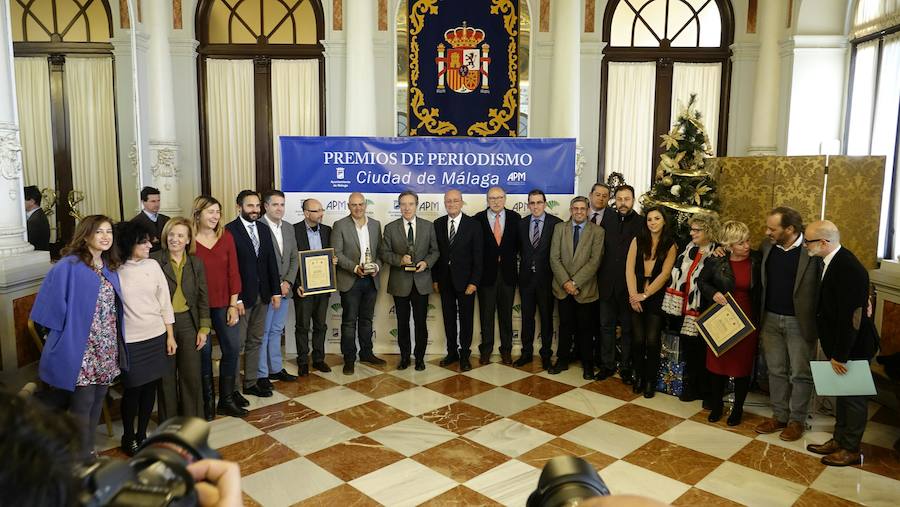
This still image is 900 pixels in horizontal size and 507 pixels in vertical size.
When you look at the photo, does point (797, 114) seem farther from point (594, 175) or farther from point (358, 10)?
point (358, 10)

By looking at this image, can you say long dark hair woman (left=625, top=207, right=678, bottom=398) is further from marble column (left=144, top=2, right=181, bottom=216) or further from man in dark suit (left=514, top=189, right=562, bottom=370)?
marble column (left=144, top=2, right=181, bottom=216)

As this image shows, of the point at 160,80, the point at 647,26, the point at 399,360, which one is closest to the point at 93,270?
the point at 399,360

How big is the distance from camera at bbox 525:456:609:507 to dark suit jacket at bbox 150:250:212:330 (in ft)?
10.6

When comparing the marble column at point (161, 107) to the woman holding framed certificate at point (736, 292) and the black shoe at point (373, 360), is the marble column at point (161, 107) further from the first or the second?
the woman holding framed certificate at point (736, 292)

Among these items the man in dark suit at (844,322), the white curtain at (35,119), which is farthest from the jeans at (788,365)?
the white curtain at (35,119)

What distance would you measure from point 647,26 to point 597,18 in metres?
0.71

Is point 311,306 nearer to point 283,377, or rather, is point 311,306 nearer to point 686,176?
point 283,377

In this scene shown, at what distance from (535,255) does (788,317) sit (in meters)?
1.89

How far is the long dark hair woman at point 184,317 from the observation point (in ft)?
11.9

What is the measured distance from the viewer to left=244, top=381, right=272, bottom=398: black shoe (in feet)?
14.6

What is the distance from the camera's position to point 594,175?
795 centimetres

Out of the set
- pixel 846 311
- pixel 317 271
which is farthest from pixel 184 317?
pixel 846 311

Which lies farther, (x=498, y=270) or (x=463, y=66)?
(x=463, y=66)

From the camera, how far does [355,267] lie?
4.93 meters
